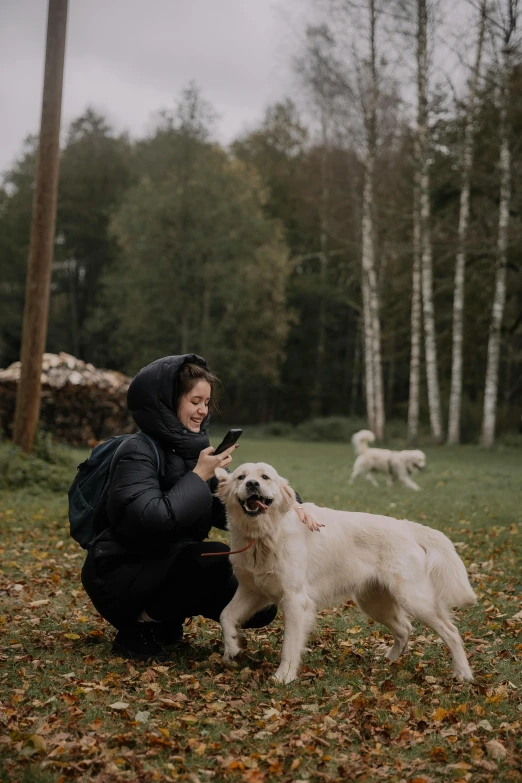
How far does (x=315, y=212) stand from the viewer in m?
35.8

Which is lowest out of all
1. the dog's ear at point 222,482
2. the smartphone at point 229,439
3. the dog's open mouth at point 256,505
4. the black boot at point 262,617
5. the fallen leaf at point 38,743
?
the fallen leaf at point 38,743

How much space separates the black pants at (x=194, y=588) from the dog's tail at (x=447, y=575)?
1096 mm

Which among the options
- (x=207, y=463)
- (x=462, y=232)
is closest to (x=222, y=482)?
(x=207, y=463)

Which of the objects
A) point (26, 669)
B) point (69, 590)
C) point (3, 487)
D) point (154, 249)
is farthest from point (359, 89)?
point (26, 669)

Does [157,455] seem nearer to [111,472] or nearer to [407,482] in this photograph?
[111,472]

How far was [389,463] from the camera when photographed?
14031 mm

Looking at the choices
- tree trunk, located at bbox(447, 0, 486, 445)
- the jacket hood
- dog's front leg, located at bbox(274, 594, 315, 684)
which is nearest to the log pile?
tree trunk, located at bbox(447, 0, 486, 445)

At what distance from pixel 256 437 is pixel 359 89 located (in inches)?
524

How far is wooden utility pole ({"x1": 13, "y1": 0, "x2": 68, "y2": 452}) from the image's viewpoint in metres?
11.9

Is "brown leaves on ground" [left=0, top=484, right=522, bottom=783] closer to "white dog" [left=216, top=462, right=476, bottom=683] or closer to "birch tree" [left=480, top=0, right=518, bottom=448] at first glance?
"white dog" [left=216, top=462, right=476, bottom=683]

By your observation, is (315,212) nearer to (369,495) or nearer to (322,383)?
(322,383)

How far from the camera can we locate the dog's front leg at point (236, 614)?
450 cm

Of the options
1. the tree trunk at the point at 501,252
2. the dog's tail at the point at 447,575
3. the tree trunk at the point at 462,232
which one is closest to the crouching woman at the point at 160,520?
the dog's tail at the point at 447,575

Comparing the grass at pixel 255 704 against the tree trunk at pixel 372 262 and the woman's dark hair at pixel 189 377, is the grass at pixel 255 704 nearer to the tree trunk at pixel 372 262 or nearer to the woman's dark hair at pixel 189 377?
the woman's dark hair at pixel 189 377
